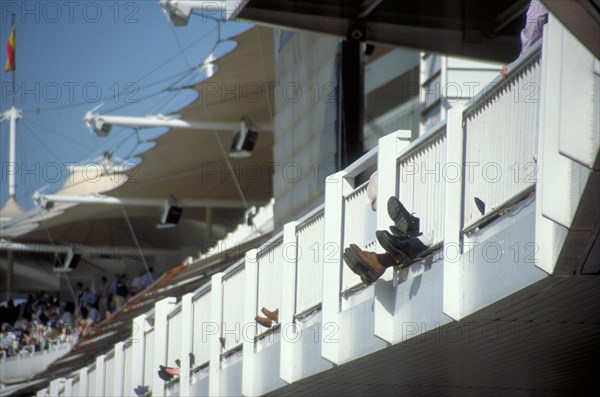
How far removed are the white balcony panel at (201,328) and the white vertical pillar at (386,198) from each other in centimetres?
628

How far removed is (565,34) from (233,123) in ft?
92.1

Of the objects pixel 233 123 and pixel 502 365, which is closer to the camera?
pixel 502 365

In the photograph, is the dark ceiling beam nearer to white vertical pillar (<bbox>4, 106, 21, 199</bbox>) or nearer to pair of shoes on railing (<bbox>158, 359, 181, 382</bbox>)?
pair of shoes on railing (<bbox>158, 359, 181, 382</bbox>)

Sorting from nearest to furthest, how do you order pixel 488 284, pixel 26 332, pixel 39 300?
pixel 488 284 → pixel 26 332 → pixel 39 300

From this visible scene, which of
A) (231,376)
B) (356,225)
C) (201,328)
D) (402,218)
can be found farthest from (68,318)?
(402,218)

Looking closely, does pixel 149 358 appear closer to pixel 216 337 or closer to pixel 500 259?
pixel 216 337

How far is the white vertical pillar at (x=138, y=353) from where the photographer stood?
68.3 feet

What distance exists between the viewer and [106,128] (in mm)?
36906

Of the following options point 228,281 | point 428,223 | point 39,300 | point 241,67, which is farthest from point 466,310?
point 39,300

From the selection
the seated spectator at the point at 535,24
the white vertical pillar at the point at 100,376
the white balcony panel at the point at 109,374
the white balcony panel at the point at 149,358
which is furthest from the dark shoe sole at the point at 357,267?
the white vertical pillar at the point at 100,376

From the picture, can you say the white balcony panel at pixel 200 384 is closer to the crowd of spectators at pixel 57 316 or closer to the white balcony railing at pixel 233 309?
the white balcony railing at pixel 233 309

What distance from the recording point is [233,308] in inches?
648

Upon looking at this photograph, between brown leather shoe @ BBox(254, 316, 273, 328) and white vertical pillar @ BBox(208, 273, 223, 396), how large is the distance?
190 cm

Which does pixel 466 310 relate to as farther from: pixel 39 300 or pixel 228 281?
pixel 39 300
